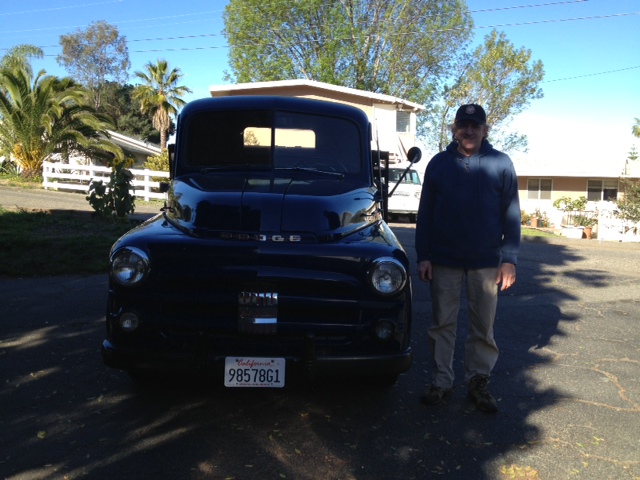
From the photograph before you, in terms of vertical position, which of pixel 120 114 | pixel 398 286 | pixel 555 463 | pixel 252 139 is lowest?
pixel 555 463

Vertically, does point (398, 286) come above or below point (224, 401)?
above

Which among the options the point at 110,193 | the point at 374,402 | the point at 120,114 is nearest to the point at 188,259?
the point at 374,402

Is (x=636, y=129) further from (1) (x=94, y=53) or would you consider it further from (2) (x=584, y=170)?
(1) (x=94, y=53)

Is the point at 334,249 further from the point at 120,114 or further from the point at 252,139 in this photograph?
the point at 120,114

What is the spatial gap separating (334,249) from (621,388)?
8.85ft

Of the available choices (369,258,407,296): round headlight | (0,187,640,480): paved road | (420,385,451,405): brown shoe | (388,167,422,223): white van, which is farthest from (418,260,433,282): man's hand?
(388,167,422,223): white van

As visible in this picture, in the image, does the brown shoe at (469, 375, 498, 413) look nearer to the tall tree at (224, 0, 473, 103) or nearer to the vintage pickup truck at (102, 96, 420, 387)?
the vintage pickup truck at (102, 96, 420, 387)

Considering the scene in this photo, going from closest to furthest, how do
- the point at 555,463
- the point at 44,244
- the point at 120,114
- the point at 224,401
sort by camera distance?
1. the point at 555,463
2. the point at 224,401
3. the point at 44,244
4. the point at 120,114

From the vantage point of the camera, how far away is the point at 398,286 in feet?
12.4

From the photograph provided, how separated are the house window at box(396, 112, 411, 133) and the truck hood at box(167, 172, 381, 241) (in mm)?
23372

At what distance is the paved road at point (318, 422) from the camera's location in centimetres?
347

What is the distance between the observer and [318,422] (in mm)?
4078

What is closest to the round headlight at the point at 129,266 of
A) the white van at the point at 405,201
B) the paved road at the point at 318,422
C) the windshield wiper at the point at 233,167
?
the paved road at the point at 318,422

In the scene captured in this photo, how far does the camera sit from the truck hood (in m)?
4.00
